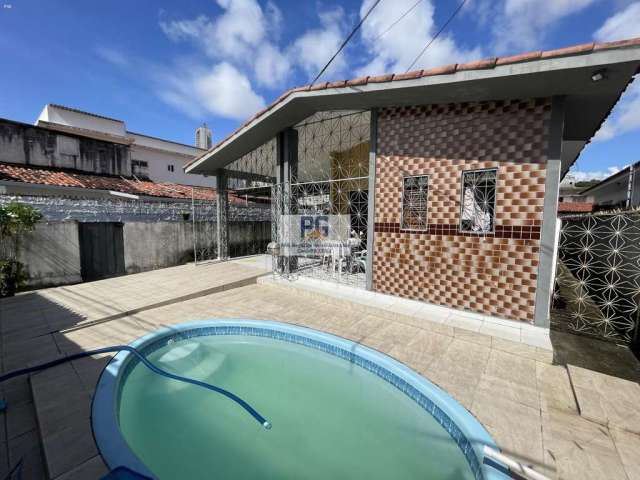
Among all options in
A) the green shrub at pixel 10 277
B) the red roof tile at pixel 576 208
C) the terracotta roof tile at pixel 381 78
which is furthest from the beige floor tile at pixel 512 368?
the red roof tile at pixel 576 208

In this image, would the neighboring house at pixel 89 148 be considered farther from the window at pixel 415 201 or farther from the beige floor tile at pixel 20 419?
the window at pixel 415 201

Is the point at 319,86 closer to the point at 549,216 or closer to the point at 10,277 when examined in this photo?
the point at 549,216

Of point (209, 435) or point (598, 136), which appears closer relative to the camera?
point (209, 435)

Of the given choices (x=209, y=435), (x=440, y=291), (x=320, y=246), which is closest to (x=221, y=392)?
(x=209, y=435)

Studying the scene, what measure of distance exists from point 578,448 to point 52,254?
1328cm

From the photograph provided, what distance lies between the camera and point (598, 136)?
28.4 feet

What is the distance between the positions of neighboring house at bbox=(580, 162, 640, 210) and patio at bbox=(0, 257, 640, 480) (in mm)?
9091

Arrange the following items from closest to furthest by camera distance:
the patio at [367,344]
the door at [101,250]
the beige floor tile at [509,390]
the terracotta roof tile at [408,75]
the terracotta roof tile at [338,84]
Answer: the patio at [367,344], the beige floor tile at [509,390], the terracotta roof tile at [408,75], the terracotta roof tile at [338,84], the door at [101,250]

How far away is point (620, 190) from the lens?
17250 mm

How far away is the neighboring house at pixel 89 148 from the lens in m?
Answer: 14.9

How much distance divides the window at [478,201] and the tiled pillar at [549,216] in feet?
2.95

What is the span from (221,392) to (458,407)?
11.9ft

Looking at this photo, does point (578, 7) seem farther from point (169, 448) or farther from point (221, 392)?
point (169, 448)

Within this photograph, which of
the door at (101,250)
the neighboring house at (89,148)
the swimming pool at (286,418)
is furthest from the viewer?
the neighboring house at (89,148)
